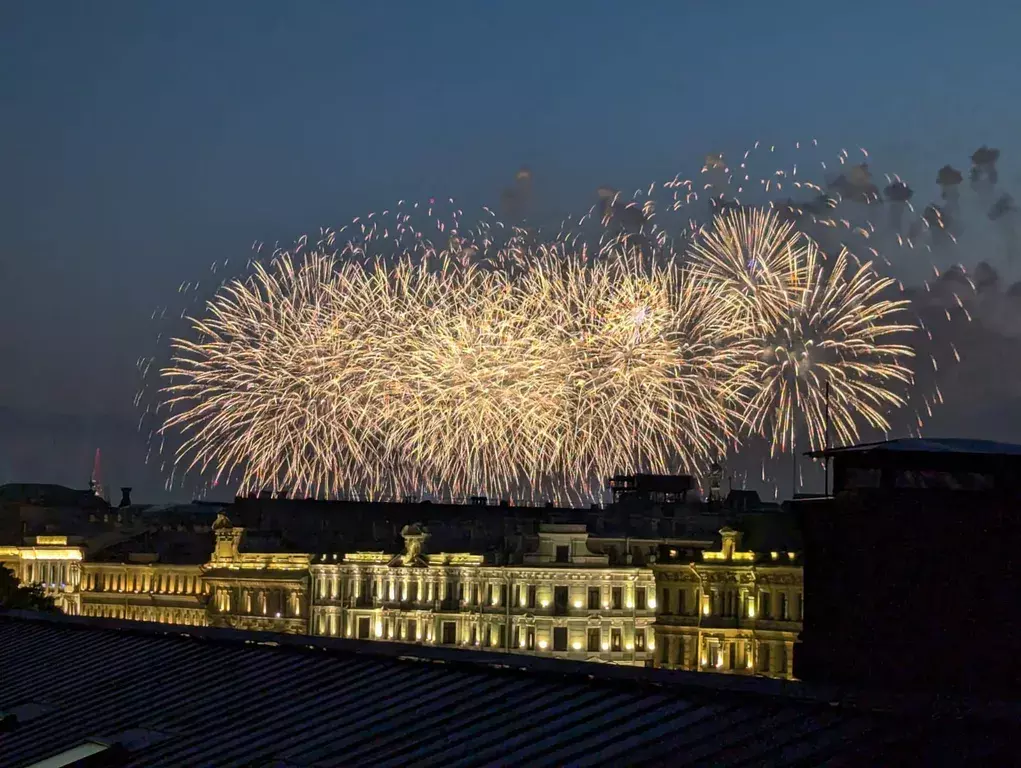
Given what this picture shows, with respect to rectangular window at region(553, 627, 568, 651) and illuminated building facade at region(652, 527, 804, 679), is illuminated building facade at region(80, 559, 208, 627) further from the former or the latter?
illuminated building facade at region(652, 527, 804, 679)

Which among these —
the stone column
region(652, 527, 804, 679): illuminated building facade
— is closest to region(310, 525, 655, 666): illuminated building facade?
the stone column

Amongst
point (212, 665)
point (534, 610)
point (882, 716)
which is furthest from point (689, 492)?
point (882, 716)

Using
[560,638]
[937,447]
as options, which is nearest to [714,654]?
[560,638]

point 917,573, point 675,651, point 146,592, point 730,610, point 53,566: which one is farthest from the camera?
point 53,566

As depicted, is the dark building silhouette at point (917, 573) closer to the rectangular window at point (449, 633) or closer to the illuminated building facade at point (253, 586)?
the rectangular window at point (449, 633)

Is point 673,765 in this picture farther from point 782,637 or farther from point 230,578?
point 230,578

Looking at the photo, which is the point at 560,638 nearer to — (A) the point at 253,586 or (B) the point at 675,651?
(B) the point at 675,651

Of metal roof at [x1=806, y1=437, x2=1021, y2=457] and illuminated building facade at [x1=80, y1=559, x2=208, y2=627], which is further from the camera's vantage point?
illuminated building facade at [x1=80, y1=559, x2=208, y2=627]
